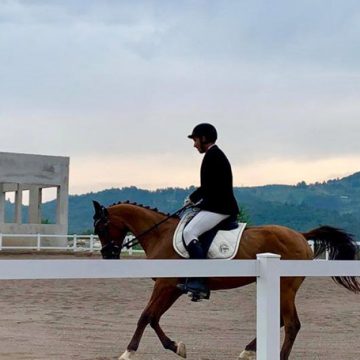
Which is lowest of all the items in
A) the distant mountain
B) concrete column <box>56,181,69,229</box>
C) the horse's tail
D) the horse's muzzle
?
the horse's muzzle

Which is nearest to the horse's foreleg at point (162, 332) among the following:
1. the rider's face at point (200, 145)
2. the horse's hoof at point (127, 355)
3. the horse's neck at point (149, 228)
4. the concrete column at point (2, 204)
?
the horse's hoof at point (127, 355)

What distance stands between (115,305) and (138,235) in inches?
246

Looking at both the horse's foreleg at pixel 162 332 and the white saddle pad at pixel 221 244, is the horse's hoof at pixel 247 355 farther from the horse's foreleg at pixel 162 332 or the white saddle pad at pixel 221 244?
the white saddle pad at pixel 221 244

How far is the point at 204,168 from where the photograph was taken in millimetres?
8391

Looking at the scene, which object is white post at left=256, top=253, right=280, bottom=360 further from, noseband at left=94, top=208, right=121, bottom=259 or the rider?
noseband at left=94, top=208, right=121, bottom=259

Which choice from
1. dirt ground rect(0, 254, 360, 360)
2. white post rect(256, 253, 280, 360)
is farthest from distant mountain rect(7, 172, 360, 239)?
white post rect(256, 253, 280, 360)

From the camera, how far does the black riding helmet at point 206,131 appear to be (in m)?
8.59

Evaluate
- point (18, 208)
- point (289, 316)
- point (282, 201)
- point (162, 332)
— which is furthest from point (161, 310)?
point (282, 201)

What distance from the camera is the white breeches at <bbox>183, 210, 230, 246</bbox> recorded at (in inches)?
331

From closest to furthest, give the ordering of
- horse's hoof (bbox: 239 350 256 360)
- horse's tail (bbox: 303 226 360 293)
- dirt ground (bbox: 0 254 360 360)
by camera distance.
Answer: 1. horse's hoof (bbox: 239 350 256 360)
2. dirt ground (bbox: 0 254 360 360)
3. horse's tail (bbox: 303 226 360 293)

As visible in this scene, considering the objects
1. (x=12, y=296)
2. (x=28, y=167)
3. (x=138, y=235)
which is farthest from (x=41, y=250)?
(x=138, y=235)

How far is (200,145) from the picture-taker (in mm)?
8633

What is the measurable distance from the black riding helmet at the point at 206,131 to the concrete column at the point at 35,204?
31323 millimetres

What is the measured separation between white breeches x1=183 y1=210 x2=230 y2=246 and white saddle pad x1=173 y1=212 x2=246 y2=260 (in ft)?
0.48
